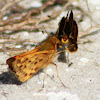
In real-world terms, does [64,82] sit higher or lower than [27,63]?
lower

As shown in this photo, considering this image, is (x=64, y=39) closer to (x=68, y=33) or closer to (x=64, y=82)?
(x=68, y=33)

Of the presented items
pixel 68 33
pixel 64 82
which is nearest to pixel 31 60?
pixel 64 82

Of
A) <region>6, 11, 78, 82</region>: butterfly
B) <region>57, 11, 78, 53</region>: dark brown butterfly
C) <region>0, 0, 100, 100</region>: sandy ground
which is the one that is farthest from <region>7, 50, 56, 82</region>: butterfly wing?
<region>57, 11, 78, 53</region>: dark brown butterfly

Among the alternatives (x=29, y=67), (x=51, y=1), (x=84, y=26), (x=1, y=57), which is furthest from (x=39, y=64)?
(x=51, y=1)

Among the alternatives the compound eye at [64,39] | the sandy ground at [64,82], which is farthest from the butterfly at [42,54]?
the sandy ground at [64,82]

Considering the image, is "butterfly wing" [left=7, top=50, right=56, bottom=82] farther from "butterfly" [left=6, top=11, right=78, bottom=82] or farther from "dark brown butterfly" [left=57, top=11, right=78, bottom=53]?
"dark brown butterfly" [left=57, top=11, right=78, bottom=53]

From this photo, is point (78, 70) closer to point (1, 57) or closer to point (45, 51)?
point (45, 51)
